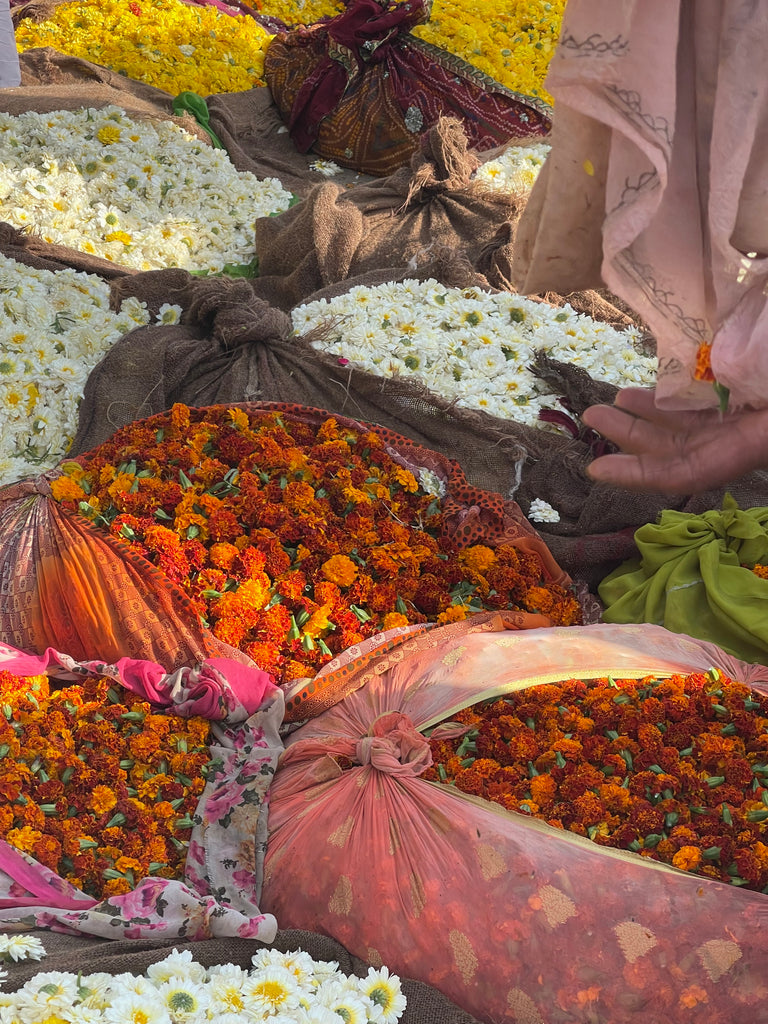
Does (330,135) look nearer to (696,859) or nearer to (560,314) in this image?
(560,314)

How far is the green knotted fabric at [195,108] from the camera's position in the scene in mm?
4328

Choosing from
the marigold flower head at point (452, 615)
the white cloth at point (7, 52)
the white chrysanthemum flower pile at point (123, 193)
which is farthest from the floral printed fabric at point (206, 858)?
the white cloth at point (7, 52)

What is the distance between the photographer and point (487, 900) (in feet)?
4.81

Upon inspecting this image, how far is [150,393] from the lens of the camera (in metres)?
2.67

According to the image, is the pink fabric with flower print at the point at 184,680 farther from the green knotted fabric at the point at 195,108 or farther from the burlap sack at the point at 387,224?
the green knotted fabric at the point at 195,108

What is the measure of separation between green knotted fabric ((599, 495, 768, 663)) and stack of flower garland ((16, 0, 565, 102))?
2.80 m

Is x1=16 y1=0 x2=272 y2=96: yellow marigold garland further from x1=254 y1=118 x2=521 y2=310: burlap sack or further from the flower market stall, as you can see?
x1=254 y1=118 x2=521 y2=310: burlap sack

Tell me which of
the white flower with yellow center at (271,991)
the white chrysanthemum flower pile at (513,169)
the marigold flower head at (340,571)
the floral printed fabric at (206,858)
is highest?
the white chrysanthemum flower pile at (513,169)

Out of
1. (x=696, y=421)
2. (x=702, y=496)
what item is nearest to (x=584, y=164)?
(x=696, y=421)

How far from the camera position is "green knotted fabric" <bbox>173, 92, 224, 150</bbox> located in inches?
170

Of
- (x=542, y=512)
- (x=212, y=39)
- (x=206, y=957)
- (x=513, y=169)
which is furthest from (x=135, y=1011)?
(x=212, y=39)

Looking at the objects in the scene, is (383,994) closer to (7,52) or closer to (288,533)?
(288,533)

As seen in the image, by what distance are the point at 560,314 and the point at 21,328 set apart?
4.89ft

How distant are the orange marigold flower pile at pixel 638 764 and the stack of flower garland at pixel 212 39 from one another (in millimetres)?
3423
